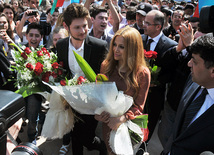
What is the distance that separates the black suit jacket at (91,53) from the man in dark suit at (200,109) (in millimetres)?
1359

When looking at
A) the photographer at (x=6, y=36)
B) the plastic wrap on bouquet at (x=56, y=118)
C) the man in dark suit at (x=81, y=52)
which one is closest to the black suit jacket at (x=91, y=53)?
the man in dark suit at (x=81, y=52)

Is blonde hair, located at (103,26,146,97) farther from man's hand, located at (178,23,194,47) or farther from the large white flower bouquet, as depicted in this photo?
man's hand, located at (178,23,194,47)

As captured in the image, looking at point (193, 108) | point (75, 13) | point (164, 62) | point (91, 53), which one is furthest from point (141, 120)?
point (75, 13)

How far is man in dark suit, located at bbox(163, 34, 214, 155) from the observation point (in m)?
1.40

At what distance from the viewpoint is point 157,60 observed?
2.84 m

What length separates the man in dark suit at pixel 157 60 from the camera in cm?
281

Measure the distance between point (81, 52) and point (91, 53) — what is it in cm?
15

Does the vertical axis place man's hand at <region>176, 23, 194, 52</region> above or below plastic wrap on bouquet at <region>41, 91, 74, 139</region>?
above

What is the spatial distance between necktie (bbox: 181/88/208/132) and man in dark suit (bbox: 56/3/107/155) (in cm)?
124

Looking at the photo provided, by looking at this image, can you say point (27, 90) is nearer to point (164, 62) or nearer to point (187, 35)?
point (164, 62)

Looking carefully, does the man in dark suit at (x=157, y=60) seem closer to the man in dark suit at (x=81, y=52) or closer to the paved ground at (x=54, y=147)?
the paved ground at (x=54, y=147)

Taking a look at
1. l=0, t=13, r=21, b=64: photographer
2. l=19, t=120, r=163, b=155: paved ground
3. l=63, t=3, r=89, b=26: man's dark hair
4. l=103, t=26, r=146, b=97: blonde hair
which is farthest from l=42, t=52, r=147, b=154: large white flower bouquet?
l=0, t=13, r=21, b=64: photographer

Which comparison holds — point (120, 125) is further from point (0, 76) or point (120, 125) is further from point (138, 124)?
point (0, 76)

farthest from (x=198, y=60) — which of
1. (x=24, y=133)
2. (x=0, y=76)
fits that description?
(x=24, y=133)
